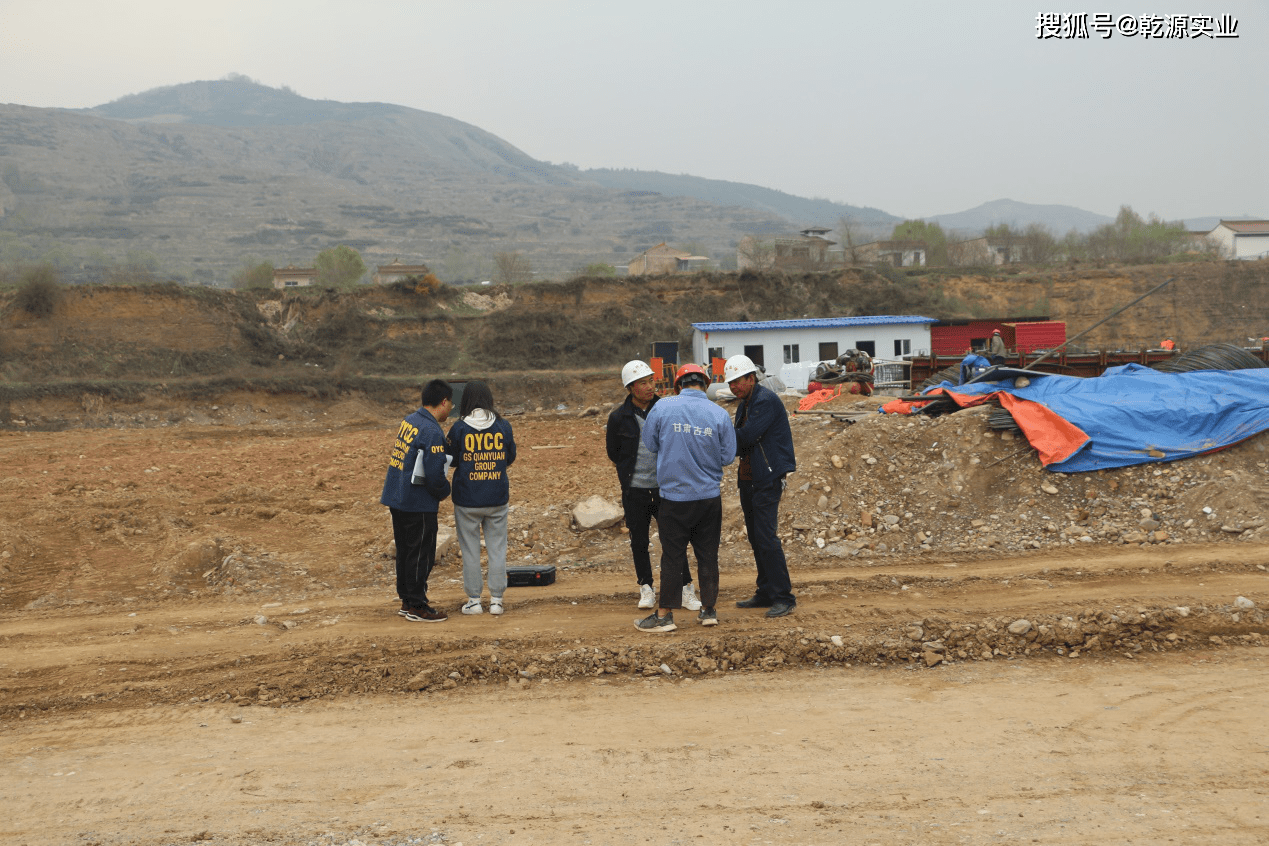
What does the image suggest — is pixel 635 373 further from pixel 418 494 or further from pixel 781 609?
pixel 781 609

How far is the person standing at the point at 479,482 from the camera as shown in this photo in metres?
6.37

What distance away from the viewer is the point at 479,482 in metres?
6.38

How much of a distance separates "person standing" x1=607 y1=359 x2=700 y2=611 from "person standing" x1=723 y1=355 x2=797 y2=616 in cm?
58

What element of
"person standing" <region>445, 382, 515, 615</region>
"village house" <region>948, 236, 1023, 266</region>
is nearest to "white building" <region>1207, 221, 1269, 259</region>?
"village house" <region>948, 236, 1023, 266</region>

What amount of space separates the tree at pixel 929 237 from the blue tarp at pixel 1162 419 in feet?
199

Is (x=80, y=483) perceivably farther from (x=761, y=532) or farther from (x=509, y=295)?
(x=509, y=295)

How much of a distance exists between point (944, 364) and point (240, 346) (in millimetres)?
26350

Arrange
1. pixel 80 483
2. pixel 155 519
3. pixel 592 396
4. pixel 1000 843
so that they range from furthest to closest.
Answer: pixel 592 396 → pixel 80 483 → pixel 155 519 → pixel 1000 843

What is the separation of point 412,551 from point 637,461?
1.85 meters

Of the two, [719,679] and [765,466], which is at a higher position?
[765,466]

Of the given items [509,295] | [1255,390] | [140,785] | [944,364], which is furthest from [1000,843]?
[509,295]

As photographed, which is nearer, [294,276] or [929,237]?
[294,276]

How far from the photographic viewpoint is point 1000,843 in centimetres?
332

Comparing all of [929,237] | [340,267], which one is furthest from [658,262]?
[340,267]
